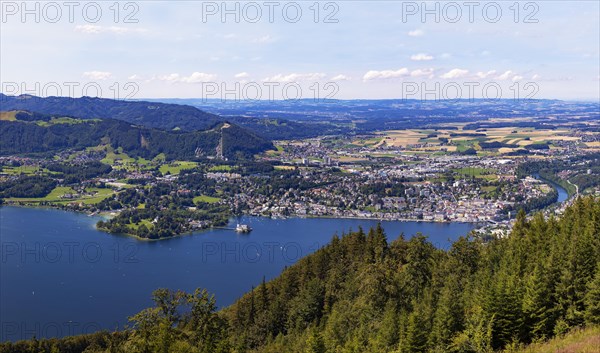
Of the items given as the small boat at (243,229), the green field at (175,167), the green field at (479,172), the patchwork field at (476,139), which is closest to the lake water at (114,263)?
the small boat at (243,229)

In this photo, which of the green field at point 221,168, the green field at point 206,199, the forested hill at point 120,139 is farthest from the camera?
the forested hill at point 120,139

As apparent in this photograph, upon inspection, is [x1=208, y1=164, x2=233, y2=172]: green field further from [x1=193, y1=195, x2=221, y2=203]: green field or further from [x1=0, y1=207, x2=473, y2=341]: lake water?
[x1=0, y1=207, x2=473, y2=341]: lake water

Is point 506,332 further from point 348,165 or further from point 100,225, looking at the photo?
point 348,165

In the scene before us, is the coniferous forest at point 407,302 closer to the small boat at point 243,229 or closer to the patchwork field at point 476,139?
the small boat at point 243,229

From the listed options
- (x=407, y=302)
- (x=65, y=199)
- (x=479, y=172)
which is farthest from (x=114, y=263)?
(x=479, y=172)

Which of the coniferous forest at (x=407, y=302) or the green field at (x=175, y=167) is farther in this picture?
the green field at (x=175, y=167)

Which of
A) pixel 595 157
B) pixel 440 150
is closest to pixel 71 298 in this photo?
pixel 595 157

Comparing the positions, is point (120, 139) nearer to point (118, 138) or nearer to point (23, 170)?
point (118, 138)
